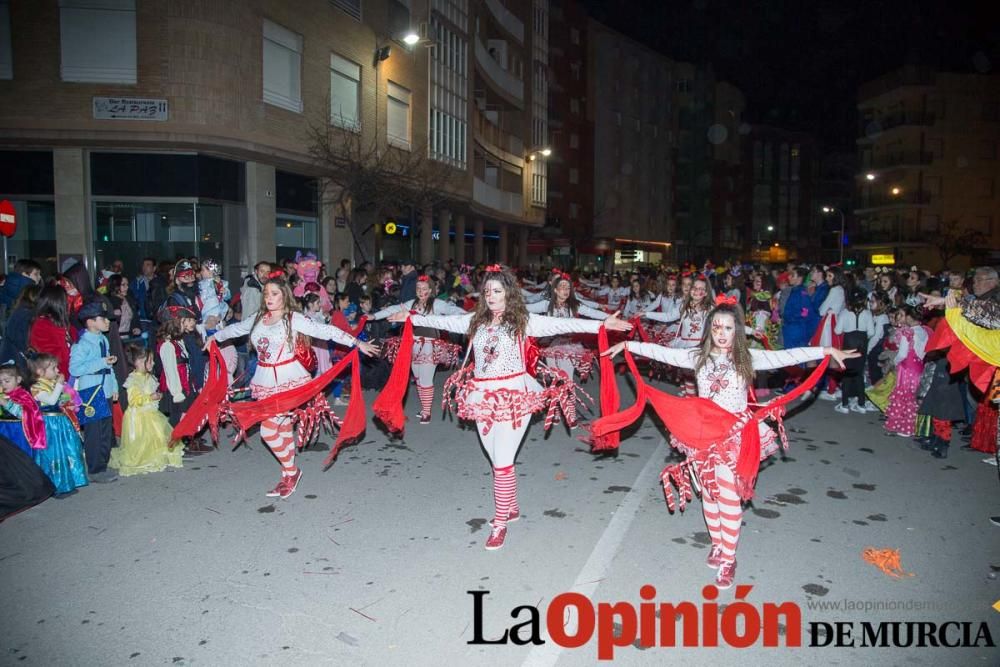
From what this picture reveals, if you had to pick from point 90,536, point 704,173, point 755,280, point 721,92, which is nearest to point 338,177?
point 755,280

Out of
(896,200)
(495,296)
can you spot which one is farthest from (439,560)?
→ (896,200)

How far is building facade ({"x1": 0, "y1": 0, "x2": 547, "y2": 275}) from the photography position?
17391 mm

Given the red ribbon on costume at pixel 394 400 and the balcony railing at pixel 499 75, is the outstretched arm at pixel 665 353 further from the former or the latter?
the balcony railing at pixel 499 75

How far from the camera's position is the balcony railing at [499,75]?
34797 mm

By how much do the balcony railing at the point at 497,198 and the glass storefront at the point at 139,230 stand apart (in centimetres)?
1683

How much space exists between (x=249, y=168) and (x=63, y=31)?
17.4ft

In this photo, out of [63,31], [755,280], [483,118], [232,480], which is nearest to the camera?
[232,480]

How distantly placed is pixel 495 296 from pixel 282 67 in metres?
17.1

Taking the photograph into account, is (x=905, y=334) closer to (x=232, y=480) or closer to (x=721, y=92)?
(x=232, y=480)

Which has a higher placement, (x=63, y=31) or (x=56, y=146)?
(x=63, y=31)

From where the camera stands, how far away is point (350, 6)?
2273 cm

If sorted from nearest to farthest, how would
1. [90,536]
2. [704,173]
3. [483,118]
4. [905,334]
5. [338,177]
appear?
[90,536]
[905,334]
[338,177]
[483,118]
[704,173]

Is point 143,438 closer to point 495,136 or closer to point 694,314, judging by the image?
point 694,314

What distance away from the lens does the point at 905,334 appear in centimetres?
952
